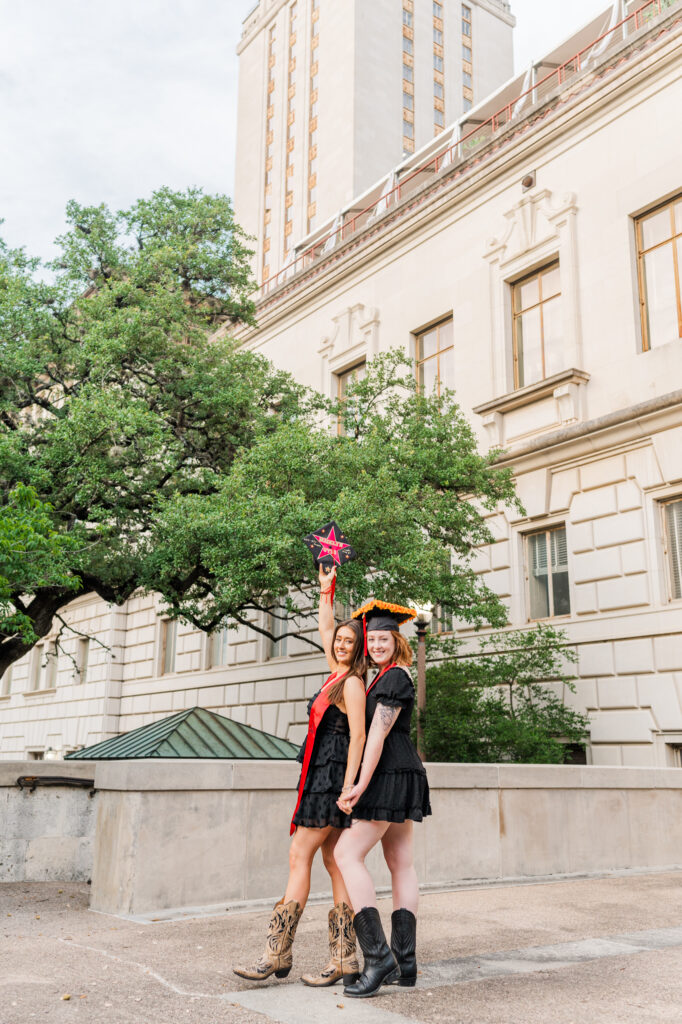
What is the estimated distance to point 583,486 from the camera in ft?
60.9

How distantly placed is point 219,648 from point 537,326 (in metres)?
15.3

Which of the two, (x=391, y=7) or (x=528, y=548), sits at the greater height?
(x=391, y=7)

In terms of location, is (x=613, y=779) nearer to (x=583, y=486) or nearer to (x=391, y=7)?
(x=583, y=486)

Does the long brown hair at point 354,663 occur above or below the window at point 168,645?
below

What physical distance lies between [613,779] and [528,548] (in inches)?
338

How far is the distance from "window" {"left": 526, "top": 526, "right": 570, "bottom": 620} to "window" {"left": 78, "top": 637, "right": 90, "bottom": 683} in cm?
2279

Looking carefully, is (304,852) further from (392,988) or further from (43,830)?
(43,830)

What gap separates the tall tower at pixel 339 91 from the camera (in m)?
71.2

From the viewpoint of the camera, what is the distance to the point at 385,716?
5.30 m

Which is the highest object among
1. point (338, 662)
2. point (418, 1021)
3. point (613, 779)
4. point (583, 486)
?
point (583, 486)

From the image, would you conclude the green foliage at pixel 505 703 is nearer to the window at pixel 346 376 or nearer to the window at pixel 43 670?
the window at pixel 346 376

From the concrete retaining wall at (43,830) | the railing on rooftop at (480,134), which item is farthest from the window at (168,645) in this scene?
the concrete retaining wall at (43,830)

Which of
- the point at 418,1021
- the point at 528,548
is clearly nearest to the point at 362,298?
the point at 528,548

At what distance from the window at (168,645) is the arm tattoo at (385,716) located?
92.5 ft
